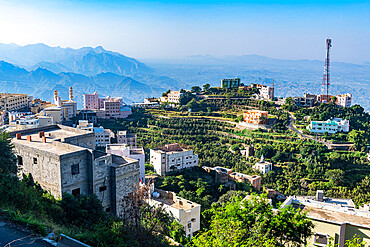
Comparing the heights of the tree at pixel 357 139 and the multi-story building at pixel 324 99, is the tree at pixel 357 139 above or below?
below

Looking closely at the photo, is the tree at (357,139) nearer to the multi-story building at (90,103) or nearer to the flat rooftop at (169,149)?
the flat rooftop at (169,149)

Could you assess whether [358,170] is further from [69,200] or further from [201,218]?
[69,200]

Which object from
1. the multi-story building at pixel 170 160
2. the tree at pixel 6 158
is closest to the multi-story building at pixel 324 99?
the multi-story building at pixel 170 160

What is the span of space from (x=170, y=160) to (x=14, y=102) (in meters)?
20.6

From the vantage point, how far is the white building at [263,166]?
27.4 meters

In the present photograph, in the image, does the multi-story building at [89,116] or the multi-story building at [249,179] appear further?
the multi-story building at [89,116]

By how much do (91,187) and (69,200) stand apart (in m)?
0.87

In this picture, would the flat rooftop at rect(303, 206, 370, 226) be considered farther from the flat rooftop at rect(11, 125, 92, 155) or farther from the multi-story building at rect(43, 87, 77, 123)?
the multi-story building at rect(43, 87, 77, 123)

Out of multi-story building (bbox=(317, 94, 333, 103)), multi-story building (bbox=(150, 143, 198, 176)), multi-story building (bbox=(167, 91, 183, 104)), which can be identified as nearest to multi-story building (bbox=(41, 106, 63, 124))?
multi-story building (bbox=(150, 143, 198, 176))

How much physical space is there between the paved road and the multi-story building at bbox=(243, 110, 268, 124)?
31991 mm

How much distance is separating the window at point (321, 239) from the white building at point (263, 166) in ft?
63.8

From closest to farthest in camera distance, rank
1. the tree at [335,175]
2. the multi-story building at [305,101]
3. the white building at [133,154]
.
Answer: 1. the white building at [133,154]
2. the tree at [335,175]
3. the multi-story building at [305,101]

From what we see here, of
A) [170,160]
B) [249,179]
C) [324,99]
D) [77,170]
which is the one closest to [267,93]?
[324,99]

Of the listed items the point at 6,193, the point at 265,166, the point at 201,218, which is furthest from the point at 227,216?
the point at 265,166
